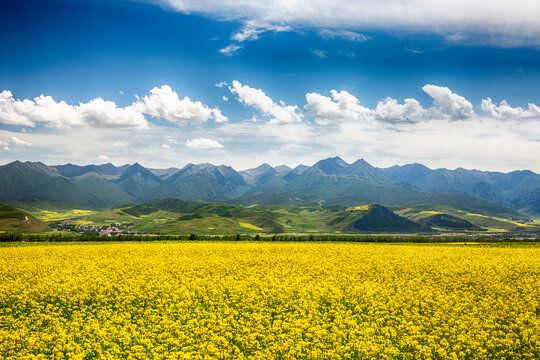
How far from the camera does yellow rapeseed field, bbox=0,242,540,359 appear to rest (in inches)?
615

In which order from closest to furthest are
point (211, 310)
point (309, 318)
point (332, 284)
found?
point (309, 318), point (211, 310), point (332, 284)

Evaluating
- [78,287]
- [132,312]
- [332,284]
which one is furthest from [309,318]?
[78,287]

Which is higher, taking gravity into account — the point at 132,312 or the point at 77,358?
the point at 77,358

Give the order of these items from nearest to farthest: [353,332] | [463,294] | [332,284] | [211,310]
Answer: [353,332] < [211,310] < [463,294] < [332,284]

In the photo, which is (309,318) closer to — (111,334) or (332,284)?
(332,284)

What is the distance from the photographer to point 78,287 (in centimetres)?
2652

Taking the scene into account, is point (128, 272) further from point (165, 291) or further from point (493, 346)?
point (493, 346)

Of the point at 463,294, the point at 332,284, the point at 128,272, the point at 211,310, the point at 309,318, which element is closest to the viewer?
the point at 309,318

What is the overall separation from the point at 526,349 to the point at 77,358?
21.6m

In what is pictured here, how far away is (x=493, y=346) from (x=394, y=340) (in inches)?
180

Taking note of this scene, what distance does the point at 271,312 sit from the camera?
2164cm

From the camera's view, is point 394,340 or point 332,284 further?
point 332,284

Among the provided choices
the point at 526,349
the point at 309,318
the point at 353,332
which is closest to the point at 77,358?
the point at 309,318

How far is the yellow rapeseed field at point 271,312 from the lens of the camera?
15.6 meters
